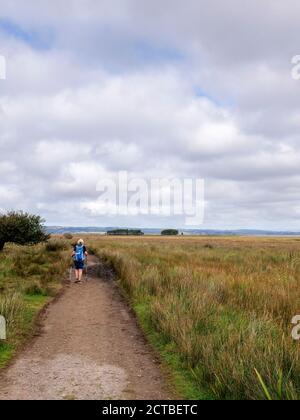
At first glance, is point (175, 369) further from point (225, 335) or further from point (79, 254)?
point (79, 254)

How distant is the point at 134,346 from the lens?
827cm

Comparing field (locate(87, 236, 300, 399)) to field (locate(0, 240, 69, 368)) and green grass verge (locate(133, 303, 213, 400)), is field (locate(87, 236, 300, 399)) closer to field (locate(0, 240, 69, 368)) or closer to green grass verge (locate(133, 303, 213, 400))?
green grass verge (locate(133, 303, 213, 400))

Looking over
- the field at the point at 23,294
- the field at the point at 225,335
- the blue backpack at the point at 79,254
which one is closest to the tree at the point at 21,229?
the field at the point at 23,294

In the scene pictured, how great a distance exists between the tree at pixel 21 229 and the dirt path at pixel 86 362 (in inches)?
788

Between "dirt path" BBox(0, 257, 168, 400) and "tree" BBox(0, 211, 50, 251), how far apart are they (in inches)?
788

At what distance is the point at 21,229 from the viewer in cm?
Answer: 3069

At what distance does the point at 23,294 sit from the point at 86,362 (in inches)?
267

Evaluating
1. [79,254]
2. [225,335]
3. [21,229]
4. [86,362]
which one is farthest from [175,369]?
[21,229]

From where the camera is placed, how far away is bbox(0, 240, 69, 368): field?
8.44 meters

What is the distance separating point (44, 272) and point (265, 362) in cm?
1447

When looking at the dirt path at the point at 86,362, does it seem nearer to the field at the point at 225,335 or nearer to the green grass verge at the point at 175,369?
the green grass verge at the point at 175,369

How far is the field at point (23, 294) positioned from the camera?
8443 mm

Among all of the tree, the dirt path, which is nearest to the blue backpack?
the dirt path
